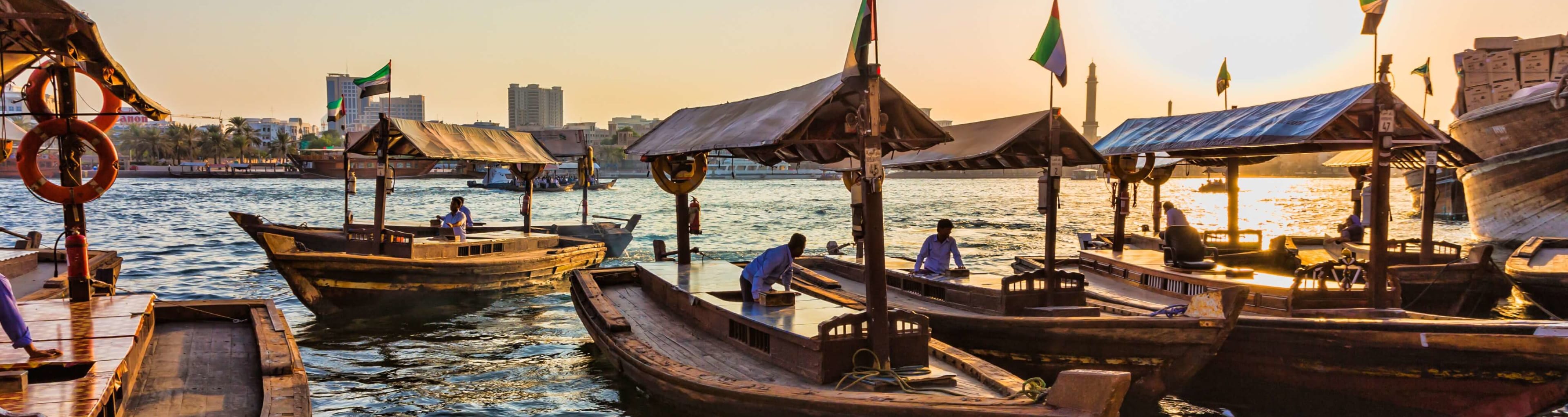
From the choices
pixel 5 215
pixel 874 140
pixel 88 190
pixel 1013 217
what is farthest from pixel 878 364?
pixel 5 215

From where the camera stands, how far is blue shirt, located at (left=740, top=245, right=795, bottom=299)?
391 inches

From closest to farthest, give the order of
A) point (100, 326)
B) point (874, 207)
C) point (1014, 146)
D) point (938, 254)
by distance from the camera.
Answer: point (100, 326) < point (874, 207) < point (1014, 146) < point (938, 254)

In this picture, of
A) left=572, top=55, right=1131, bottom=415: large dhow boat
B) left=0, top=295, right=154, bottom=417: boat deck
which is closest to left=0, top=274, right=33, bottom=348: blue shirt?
left=0, top=295, right=154, bottom=417: boat deck

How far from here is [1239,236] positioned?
1761cm

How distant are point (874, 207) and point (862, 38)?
1463 mm

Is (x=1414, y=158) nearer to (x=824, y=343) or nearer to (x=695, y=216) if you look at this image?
(x=824, y=343)

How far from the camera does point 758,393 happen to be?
7535 mm

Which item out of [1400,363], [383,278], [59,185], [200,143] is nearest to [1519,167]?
[1400,363]

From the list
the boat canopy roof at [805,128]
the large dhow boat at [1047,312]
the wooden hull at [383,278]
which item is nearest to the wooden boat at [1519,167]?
the large dhow boat at [1047,312]

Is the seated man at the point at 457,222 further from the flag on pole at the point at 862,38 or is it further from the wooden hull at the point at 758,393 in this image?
the flag on pole at the point at 862,38

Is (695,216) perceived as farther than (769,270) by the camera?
Yes

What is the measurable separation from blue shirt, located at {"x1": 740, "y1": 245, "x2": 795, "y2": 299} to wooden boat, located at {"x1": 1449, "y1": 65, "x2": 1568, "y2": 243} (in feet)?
83.5

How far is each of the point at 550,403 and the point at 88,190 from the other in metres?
5.34

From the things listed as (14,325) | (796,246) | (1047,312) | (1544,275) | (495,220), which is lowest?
(495,220)
